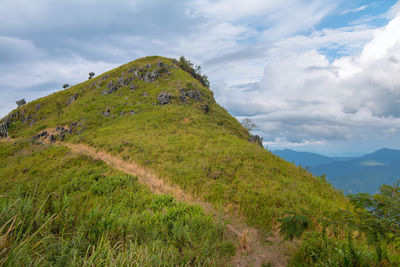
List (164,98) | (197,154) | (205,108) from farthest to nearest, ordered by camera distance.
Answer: (205,108) < (164,98) < (197,154)

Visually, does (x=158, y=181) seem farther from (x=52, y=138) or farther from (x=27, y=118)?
(x=27, y=118)

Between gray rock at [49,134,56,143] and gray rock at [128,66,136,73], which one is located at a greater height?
gray rock at [128,66,136,73]

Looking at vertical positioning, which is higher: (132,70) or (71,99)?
(132,70)

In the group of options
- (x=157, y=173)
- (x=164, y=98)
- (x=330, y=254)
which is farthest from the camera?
(x=164, y=98)

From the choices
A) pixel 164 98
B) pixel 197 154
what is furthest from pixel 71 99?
pixel 197 154

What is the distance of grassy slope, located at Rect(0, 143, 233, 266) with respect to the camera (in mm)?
2885

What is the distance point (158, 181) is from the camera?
14.2m

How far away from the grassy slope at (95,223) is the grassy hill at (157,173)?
2.5 inches

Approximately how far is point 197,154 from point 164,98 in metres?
27.2

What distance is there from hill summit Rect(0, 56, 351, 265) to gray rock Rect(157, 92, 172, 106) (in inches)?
9.1

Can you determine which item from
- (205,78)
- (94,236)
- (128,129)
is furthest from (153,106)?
(205,78)

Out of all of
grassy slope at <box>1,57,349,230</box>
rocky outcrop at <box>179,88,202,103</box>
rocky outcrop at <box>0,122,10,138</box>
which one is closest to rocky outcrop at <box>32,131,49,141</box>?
grassy slope at <box>1,57,349,230</box>

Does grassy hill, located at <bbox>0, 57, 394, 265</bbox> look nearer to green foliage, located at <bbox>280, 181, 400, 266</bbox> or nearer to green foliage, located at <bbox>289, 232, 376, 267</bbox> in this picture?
green foliage, located at <bbox>280, 181, 400, 266</bbox>

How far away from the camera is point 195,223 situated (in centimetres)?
733
